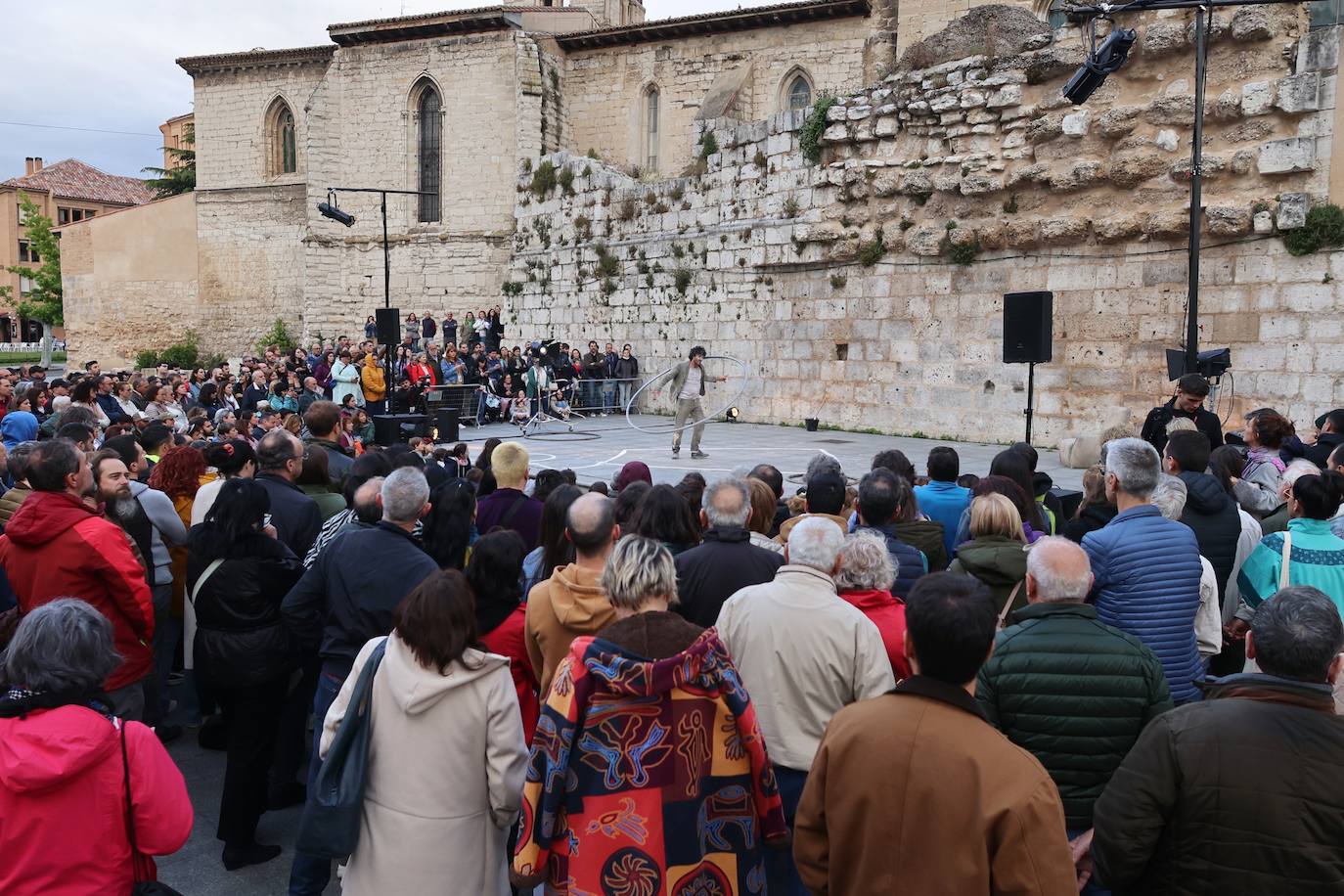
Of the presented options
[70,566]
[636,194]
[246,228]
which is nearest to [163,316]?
[246,228]

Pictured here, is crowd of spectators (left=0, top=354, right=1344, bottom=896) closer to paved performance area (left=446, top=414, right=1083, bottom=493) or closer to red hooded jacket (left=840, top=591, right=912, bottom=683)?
red hooded jacket (left=840, top=591, right=912, bottom=683)

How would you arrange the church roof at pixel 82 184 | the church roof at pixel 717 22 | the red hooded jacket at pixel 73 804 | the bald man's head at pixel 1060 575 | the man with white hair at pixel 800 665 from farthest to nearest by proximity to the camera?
1. the church roof at pixel 82 184
2. the church roof at pixel 717 22
3. the man with white hair at pixel 800 665
4. the bald man's head at pixel 1060 575
5. the red hooded jacket at pixel 73 804

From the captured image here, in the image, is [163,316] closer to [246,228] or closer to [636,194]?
[246,228]

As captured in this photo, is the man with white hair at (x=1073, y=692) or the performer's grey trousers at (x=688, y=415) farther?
the performer's grey trousers at (x=688, y=415)

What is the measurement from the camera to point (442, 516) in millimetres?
4836

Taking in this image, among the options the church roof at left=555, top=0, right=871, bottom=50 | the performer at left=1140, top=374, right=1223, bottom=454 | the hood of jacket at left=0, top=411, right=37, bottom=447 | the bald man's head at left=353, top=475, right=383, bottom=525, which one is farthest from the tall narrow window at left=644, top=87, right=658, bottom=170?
the bald man's head at left=353, top=475, right=383, bottom=525

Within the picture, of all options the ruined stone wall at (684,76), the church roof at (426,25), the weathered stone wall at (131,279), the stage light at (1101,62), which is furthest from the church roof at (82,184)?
the stage light at (1101,62)

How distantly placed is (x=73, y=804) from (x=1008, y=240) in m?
14.6

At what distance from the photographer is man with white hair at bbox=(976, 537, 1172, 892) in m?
3.03

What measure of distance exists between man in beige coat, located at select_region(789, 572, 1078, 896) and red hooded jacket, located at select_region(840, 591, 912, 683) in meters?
1.07

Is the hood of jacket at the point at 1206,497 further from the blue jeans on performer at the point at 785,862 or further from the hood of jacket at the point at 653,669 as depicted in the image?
the hood of jacket at the point at 653,669

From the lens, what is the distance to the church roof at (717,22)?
85.5ft

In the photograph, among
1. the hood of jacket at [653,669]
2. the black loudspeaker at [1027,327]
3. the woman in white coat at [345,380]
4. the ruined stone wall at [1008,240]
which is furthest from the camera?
the woman in white coat at [345,380]

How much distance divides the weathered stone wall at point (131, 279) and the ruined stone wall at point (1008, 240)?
2351 cm
